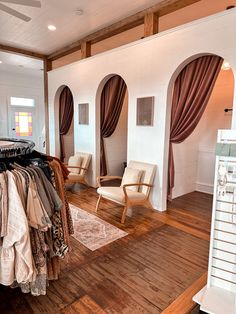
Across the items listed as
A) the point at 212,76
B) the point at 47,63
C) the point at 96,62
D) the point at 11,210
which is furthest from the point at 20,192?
the point at 47,63

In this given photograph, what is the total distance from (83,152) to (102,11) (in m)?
3.06

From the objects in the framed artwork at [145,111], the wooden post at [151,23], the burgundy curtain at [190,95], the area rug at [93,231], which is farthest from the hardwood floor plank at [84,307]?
the wooden post at [151,23]

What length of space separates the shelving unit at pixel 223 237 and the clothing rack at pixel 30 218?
1239 mm

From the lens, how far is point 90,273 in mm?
2258

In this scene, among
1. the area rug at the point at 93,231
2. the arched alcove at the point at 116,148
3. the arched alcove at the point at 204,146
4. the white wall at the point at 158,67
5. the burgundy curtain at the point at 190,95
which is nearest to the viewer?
the area rug at the point at 93,231

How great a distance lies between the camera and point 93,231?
3129 millimetres

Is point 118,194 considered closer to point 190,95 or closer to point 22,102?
point 190,95

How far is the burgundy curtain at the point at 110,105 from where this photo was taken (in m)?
4.88

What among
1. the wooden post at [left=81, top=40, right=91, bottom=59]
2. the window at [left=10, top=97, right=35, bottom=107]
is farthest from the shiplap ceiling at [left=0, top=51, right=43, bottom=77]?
the wooden post at [left=81, top=40, right=91, bottom=59]

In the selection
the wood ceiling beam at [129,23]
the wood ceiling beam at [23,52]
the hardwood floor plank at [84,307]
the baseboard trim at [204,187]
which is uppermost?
the wood ceiling beam at [23,52]

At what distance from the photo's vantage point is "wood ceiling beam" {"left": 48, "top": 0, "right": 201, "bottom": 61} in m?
3.57

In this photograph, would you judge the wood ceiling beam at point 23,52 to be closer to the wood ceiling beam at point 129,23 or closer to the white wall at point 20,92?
the wood ceiling beam at point 129,23

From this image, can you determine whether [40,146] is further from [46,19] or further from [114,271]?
[114,271]

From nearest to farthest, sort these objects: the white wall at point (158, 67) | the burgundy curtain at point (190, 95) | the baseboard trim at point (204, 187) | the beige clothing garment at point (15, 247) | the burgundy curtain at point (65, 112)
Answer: the beige clothing garment at point (15, 247)
the white wall at point (158, 67)
the burgundy curtain at point (190, 95)
the baseboard trim at point (204, 187)
the burgundy curtain at point (65, 112)
